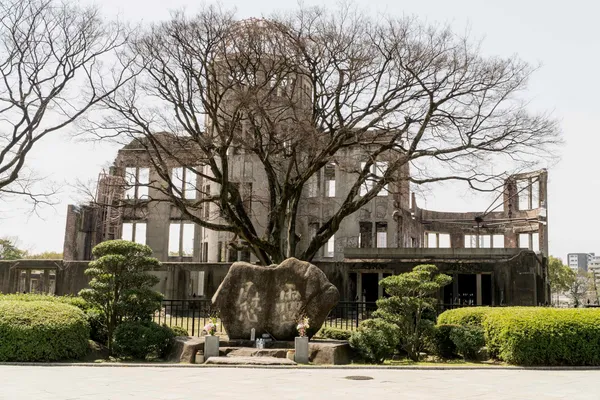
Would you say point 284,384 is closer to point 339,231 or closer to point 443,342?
point 443,342

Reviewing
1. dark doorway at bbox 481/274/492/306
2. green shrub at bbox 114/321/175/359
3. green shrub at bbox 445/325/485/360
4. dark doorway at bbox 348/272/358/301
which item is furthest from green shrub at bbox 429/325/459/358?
dark doorway at bbox 481/274/492/306

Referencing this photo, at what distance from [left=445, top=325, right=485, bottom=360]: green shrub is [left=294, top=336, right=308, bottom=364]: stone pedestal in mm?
3672

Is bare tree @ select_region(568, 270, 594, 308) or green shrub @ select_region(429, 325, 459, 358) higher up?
bare tree @ select_region(568, 270, 594, 308)

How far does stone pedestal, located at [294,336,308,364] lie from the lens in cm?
1371

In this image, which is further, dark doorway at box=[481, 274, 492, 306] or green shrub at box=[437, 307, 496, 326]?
dark doorway at box=[481, 274, 492, 306]

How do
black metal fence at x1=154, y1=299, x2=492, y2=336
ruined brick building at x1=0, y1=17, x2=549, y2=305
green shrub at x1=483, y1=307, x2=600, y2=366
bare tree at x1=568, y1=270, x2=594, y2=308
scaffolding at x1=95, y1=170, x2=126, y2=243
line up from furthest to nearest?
bare tree at x1=568, y1=270, x2=594, y2=308 → scaffolding at x1=95, y1=170, x2=126, y2=243 → ruined brick building at x1=0, y1=17, x2=549, y2=305 → black metal fence at x1=154, y1=299, x2=492, y2=336 → green shrub at x1=483, y1=307, x2=600, y2=366

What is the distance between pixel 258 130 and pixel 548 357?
12652 millimetres

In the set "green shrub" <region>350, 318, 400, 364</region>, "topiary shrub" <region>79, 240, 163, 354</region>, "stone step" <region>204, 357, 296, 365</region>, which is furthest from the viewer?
"topiary shrub" <region>79, 240, 163, 354</region>

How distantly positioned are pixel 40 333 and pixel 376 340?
7383mm

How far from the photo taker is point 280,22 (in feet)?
68.7

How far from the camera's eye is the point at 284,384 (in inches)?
403

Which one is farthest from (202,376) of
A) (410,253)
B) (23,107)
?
(410,253)

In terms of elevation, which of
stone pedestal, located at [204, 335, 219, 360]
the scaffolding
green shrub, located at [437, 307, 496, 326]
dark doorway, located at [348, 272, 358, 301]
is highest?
the scaffolding

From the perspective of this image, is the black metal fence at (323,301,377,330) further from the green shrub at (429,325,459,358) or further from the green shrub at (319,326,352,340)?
the green shrub at (429,325,459,358)
